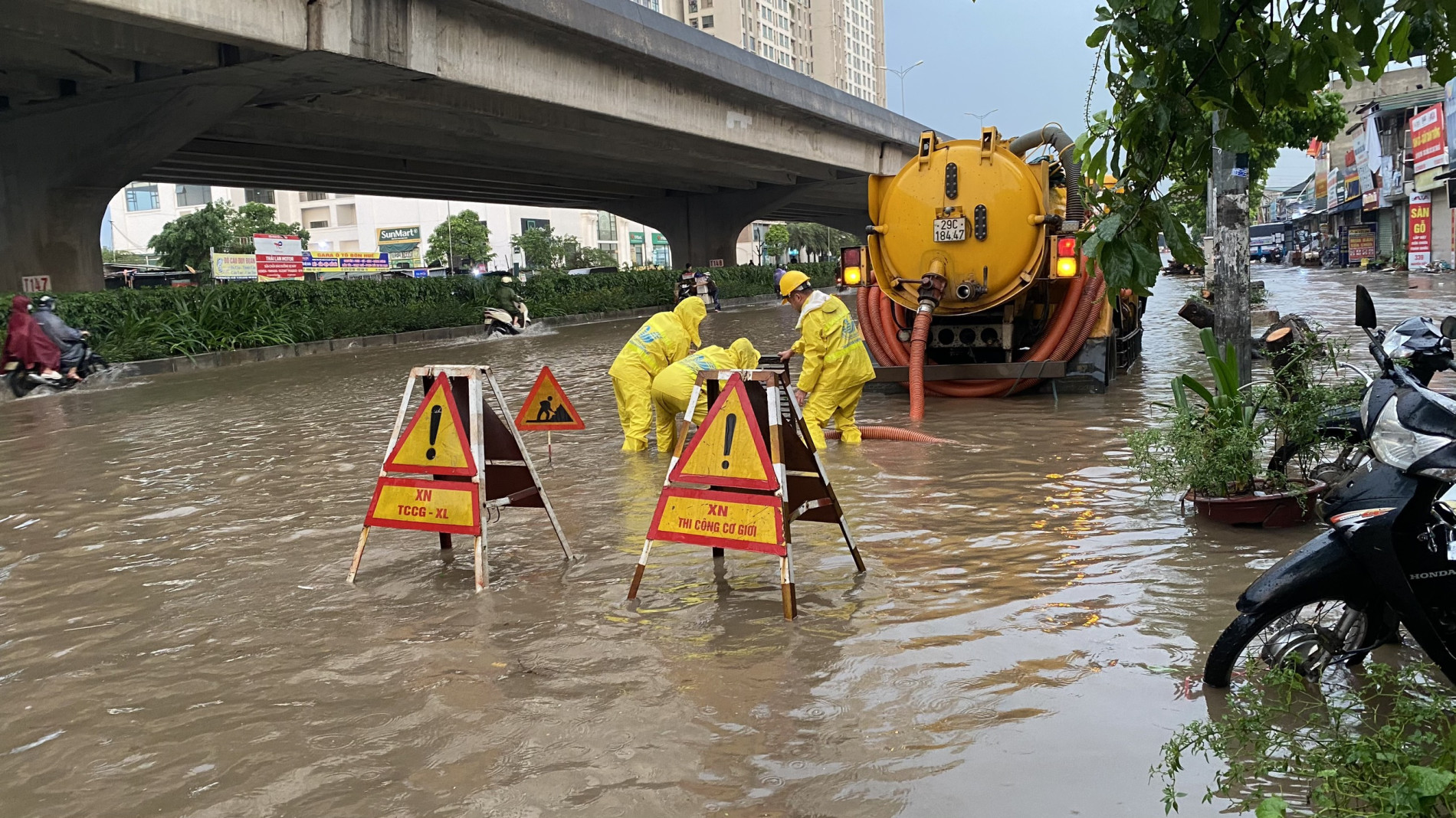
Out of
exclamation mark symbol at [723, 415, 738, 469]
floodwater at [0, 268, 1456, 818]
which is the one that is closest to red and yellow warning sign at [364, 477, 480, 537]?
floodwater at [0, 268, 1456, 818]

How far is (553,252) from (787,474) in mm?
89319

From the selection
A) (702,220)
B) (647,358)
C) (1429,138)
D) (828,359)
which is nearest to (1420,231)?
(1429,138)

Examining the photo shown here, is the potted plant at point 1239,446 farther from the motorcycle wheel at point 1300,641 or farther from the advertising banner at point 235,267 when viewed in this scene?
the advertising banner at point 235,267

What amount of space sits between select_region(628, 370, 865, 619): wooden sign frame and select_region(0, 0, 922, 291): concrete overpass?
39.2 feet

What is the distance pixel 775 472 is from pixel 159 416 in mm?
10902

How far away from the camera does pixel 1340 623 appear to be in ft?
12.5

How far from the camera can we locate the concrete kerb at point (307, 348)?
776 inches

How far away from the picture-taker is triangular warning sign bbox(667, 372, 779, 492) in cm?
510

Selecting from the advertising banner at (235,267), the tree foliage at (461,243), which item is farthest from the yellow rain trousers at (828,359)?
the tree foliage at (461,243)

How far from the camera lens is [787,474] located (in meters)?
5.69

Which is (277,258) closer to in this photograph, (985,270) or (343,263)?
(343,263)

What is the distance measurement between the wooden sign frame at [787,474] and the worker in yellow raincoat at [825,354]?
3.12 m

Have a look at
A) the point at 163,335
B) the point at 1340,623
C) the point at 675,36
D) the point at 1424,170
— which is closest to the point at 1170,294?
the point at 1424,170

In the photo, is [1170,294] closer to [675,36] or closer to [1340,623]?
[675,36]
